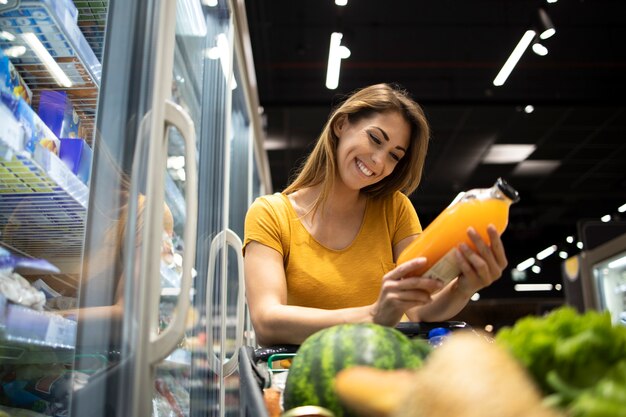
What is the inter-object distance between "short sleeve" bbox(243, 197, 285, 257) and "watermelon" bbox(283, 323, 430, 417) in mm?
781

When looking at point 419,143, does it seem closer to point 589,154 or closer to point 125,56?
point 125,56

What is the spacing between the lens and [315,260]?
158 cm

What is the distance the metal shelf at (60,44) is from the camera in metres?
1.39

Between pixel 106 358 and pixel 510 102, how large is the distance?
24.3 ft

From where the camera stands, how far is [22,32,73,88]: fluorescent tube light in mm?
1470

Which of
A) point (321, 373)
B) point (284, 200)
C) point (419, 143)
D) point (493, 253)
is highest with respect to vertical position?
point (419, 143)

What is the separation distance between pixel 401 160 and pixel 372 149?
0.21 meters

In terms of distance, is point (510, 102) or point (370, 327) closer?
point (370, 327)

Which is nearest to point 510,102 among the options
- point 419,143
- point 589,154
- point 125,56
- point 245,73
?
point 589,154

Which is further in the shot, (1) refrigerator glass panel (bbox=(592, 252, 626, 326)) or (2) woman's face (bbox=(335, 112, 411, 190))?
(1) refrigerator glass panel (bbox=(592, 252, 626, 326))

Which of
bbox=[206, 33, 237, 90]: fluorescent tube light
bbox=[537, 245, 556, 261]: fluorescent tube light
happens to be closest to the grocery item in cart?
bbox=[206, 33, 237, 90]: fluorescent tube light

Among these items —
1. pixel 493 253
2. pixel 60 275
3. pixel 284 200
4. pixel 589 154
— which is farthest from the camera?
pixel 589 154

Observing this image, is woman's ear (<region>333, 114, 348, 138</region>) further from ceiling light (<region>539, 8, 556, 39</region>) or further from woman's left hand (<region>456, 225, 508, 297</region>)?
ceiling light (<region>539, 8, 556, 39</region>)

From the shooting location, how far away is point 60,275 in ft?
5.07
